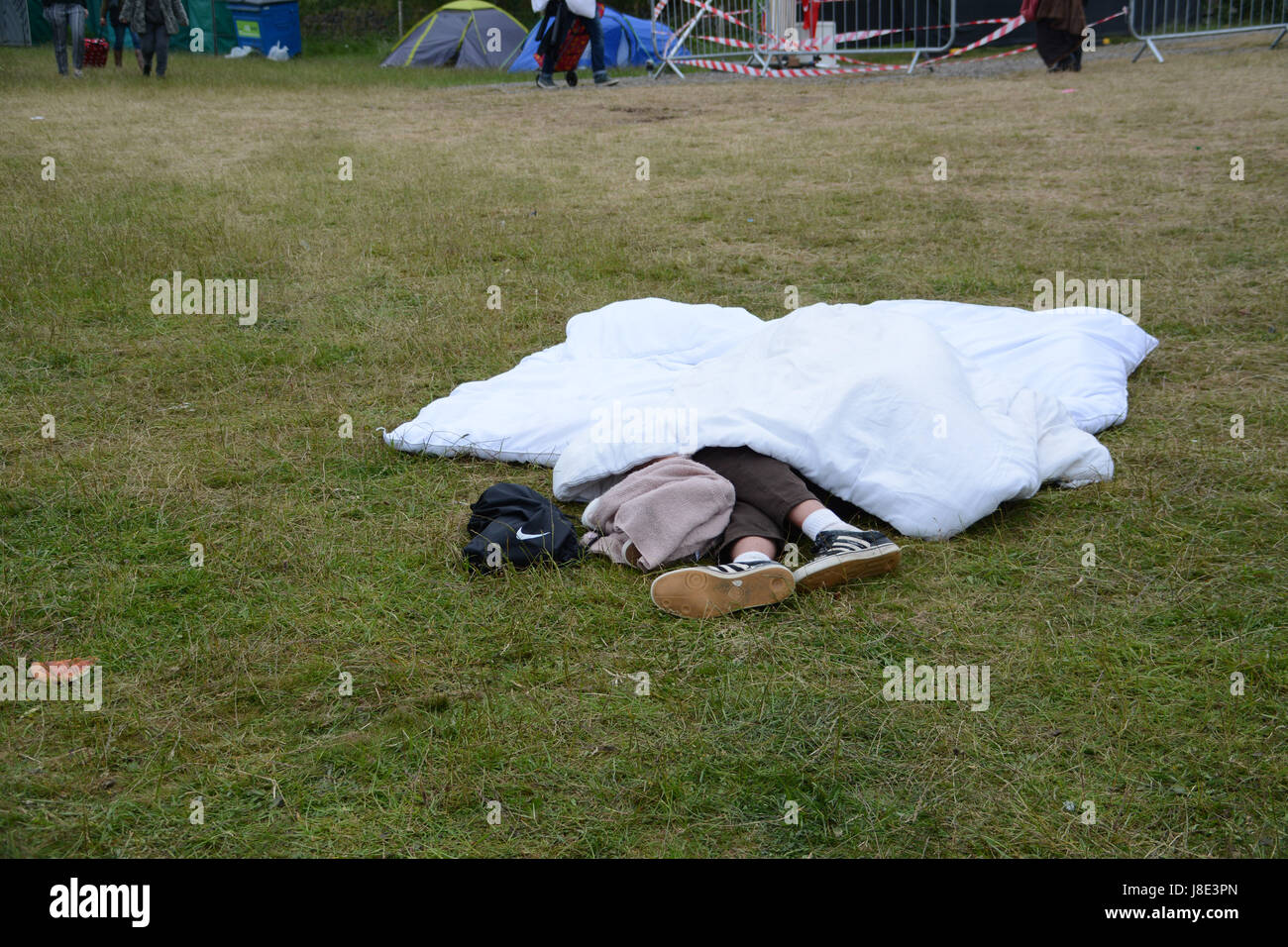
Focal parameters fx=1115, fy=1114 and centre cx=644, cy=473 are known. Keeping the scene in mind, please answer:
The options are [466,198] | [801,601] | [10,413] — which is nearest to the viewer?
[801,601]

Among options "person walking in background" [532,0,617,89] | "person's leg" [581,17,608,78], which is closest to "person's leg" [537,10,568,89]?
"person walking in background" [532,0,617,89]

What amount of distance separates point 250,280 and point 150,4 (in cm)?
1054

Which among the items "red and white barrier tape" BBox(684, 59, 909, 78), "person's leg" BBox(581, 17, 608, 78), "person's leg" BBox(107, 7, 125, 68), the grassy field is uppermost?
"person's leg" BBox(107, 7, 125, 68)

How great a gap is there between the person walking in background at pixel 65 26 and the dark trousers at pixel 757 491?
572 inches

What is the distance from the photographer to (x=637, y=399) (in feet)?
12.3

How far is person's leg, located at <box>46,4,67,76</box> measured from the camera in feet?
46.7

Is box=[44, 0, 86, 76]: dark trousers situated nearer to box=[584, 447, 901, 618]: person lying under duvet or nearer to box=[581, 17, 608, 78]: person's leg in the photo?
box=[581, 17, 608, 78]: person's leg

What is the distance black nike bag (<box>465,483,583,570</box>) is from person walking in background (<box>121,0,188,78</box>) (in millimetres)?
13655

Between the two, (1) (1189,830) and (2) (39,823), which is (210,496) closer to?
(2) (39,823)

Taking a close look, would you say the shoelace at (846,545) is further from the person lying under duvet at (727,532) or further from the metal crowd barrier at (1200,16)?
the metal crowd barrier at (1200,16)

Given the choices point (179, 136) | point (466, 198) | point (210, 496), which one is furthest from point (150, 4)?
point (210, 496)

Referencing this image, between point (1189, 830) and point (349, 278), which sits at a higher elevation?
point (349, 278)

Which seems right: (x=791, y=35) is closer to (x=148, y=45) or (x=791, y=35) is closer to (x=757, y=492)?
(x=148, y=45)
